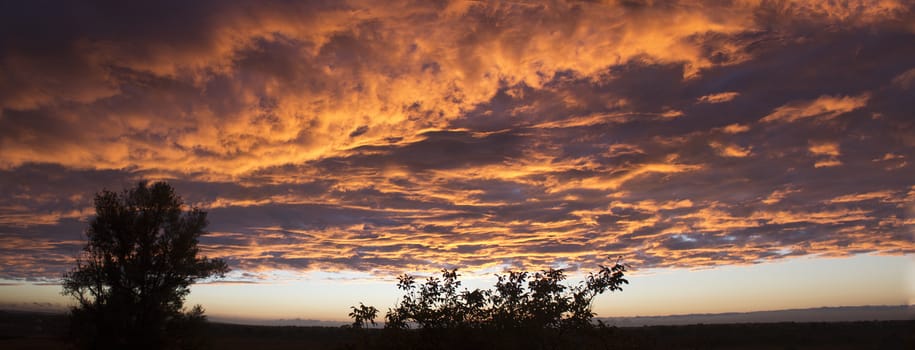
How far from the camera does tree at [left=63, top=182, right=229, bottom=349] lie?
99.5ft

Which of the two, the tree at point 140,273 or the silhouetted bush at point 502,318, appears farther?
the tree at point 140,273

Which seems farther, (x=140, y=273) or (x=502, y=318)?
(x=140, y=273)

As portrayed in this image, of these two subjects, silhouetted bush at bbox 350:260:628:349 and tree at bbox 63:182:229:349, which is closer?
silhouetted bush at bbox 350:260:628:349

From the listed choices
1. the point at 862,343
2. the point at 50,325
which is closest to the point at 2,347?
the point at 50,325

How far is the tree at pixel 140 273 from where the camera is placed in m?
30.3

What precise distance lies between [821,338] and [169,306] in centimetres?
7345

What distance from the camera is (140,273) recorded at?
3131cm


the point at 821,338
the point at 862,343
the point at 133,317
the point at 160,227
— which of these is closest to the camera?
the point at 133,317

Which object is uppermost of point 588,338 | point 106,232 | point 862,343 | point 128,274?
point 106,232

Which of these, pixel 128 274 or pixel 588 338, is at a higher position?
pixel 128 274

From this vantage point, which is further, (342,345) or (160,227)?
(160,227)

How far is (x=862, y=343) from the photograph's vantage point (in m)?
64.4

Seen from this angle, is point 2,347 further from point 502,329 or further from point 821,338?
point 821,338

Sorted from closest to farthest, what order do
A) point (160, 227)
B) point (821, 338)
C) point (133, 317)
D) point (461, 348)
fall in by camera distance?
1. point (461, 348)
2. point (133, 317)
3. point (160, 227)
4. point (821, 338)
